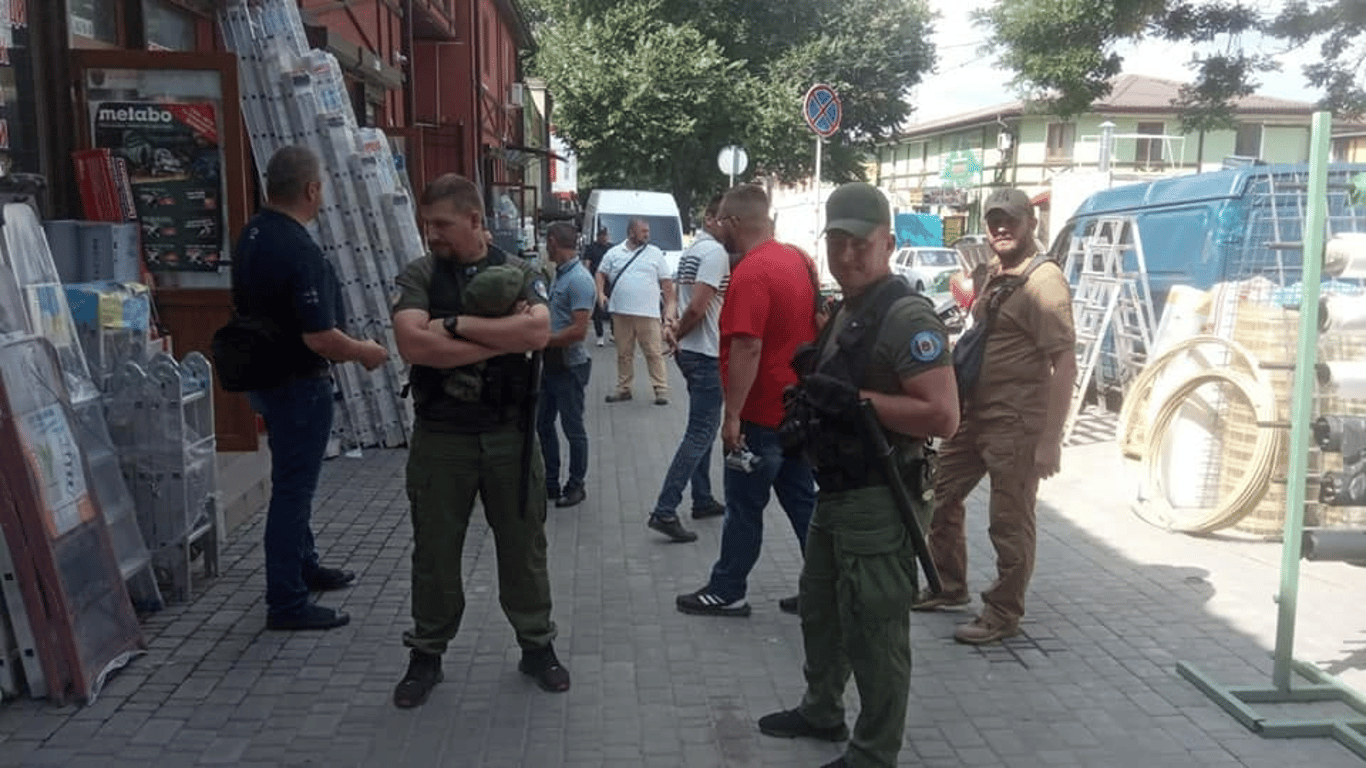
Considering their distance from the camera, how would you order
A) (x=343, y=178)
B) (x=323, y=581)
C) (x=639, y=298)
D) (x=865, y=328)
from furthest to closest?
(x=639, y=298) < (x=343, y=178) < (x=323, y=581) < (x=865, y=328)

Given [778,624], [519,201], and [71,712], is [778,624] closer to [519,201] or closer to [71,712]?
[71,712]

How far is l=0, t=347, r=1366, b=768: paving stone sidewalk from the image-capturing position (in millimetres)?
4059

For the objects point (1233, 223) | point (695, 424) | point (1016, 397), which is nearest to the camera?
point (1016, 397)

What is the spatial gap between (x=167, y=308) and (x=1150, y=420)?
6.19 m

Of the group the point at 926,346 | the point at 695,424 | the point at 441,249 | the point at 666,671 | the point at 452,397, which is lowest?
the point at 666,671

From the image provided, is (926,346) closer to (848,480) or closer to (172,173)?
(848,480)

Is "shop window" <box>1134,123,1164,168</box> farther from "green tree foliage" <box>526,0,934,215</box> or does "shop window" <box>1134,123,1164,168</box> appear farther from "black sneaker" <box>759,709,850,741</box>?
"black sneaker" <box>759,709,850,741</box>

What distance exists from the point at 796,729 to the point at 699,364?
2.98 m

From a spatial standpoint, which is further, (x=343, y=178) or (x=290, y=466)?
(x=343, y=178)

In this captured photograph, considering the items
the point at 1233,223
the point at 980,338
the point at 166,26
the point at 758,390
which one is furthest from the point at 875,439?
the point at 1233,223

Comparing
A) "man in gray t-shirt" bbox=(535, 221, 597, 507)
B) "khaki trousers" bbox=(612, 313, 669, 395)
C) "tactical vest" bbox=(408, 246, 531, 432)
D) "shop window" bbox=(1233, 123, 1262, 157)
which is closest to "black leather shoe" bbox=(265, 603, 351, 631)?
"tactical vest" bbox=(408, 246, 531, 432)

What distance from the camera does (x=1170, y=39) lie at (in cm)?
1714

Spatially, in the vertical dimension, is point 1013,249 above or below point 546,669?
above

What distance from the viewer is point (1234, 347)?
7164mm
